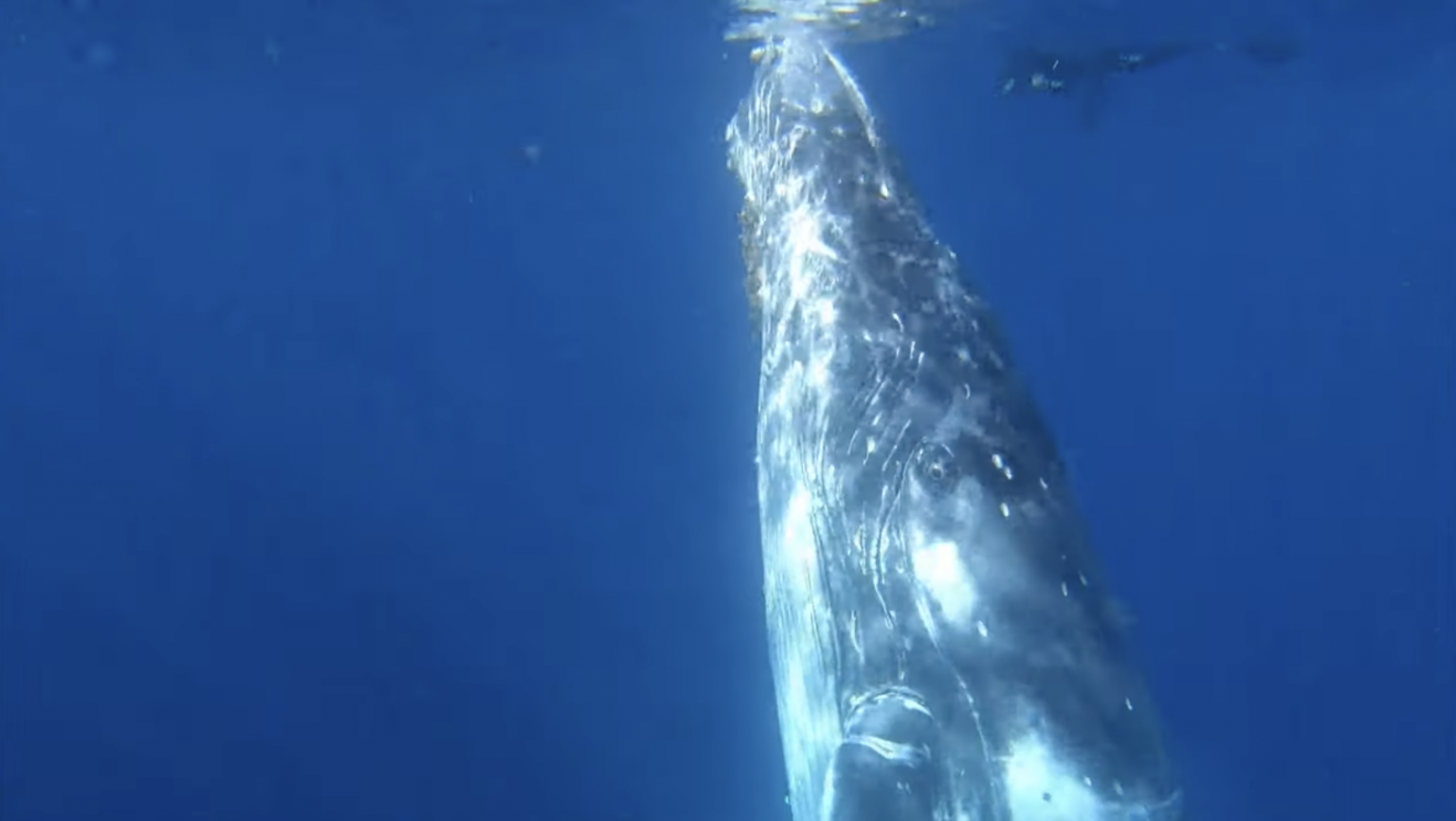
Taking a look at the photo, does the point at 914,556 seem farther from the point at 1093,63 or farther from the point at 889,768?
the point at 1093,63

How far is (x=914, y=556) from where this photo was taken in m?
5.84

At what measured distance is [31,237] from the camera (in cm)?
4928

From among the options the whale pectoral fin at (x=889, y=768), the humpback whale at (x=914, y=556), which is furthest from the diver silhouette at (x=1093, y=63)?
the whale pectoral fin at (x=889, y=768)

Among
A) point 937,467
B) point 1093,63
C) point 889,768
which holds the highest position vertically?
point 1093,63

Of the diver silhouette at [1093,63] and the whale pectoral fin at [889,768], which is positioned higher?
the diver silhouette at [1093,63]

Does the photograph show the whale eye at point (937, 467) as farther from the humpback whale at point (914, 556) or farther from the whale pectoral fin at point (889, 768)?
the whale pectoral fin at point (889, 768)

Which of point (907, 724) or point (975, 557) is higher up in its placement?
point (975, 557)

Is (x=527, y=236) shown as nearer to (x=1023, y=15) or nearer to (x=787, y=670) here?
(x=1023, y=15)

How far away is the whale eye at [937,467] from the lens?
19.1 feet

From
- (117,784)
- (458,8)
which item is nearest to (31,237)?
(117,784)

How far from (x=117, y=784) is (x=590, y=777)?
463 inches

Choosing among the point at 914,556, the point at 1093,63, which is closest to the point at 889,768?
the point at 914,556

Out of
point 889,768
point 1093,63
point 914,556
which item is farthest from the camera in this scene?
point 1093,63

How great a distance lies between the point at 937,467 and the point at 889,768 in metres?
1.44
